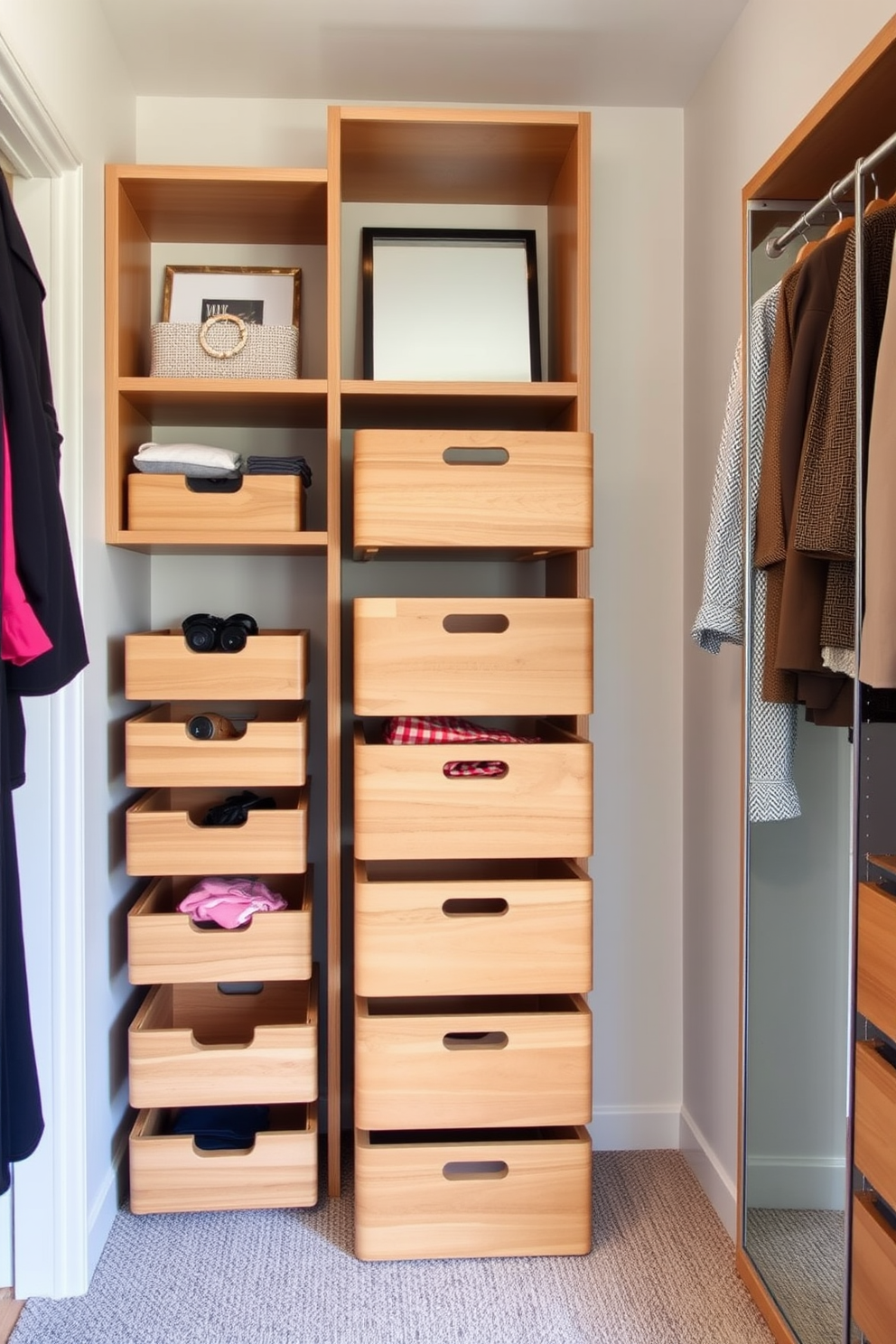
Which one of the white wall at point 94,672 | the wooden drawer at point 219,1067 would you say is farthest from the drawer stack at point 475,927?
the white wall at point 94,672

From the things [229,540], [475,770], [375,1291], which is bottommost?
[375,1291]

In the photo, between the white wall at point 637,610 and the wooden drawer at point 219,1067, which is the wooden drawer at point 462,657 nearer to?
the white wall at point 637,610

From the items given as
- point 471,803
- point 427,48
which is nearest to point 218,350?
point 427,48

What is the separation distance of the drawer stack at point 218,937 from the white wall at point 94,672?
62 millimetres

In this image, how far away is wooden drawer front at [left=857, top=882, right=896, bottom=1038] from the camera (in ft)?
4.06

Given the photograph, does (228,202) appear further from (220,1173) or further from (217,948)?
(220,1173)

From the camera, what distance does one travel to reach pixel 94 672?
6.30 ft

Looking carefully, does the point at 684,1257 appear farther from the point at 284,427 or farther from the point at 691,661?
the point at 284,427

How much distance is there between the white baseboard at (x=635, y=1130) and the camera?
94.4 inches

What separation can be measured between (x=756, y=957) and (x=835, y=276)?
3.44ft

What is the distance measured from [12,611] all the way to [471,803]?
0.88 metres

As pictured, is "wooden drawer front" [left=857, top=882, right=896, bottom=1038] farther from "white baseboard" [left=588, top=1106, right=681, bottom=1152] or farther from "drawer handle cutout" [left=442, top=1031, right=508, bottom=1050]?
"white baseboard" [left=588, top=1106, right=681, bottom=1152]

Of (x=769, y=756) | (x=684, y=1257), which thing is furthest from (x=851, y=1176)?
(x=684, y=1257)

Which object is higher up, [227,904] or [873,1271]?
[227,904]
